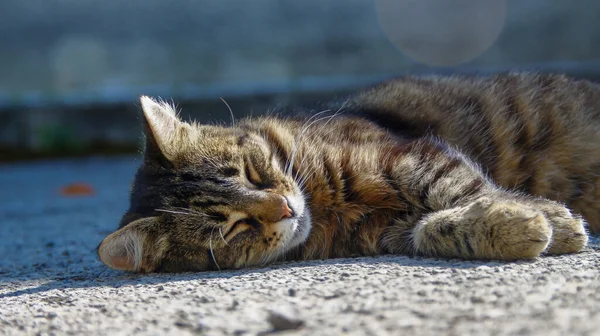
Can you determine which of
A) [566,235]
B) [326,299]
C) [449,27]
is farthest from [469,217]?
[449,27]

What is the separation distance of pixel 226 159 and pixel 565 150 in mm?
1481

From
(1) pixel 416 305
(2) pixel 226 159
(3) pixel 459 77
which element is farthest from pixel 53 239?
(1) pixel 416 305

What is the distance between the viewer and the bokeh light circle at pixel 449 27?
6703 millimetres

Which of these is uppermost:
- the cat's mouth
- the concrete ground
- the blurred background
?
the blurred background

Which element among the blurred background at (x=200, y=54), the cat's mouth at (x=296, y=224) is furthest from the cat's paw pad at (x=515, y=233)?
the blurred background at (x=200, y=54)

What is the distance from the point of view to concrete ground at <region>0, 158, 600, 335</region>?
1510 mm

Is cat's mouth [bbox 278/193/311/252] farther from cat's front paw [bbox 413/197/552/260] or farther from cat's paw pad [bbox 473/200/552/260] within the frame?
cat's paw pad [bbox 473/200/552/260]

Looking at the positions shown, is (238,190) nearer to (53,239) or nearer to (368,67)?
(53,239)

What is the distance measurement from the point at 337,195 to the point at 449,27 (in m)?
4.58

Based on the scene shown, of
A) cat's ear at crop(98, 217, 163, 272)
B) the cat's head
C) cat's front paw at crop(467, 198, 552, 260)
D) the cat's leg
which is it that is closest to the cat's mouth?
the cat's head

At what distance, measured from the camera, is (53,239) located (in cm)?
354

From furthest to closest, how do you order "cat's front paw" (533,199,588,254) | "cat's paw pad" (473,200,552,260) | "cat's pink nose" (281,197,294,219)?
"cat's pink nose" (281,197,294,219), "cat's front paw" (533,199,588,254), "cat's paw pad" (473,200,552,260)

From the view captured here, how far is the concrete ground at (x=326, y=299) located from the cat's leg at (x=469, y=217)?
0.07 m

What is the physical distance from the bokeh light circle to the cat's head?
454cm
